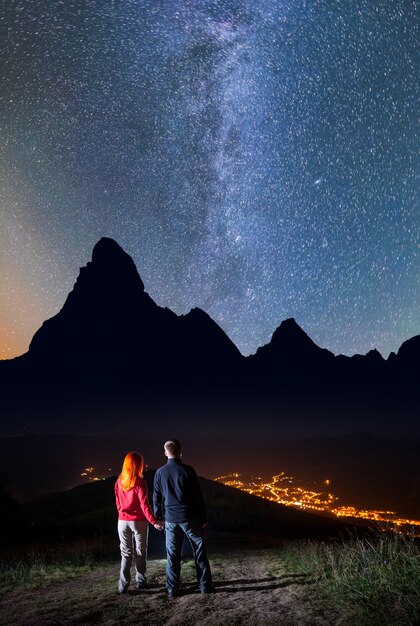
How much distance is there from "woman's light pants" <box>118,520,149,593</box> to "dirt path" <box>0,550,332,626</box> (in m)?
0.20

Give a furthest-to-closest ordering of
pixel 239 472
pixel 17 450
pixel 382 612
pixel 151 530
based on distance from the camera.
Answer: pixel 239 472
pixel 17 450
pixel 151 530
pixel 382 612

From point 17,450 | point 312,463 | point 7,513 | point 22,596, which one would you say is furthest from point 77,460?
point 22,596

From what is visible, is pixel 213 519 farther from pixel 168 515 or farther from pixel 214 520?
pixel 168 515

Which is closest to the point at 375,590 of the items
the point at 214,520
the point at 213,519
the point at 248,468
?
the point at 214,520

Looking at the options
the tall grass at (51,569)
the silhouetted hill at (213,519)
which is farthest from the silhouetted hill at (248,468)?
the tall grass at (51,569)

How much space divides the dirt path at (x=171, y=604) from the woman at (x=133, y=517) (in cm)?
30

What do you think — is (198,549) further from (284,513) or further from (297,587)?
(284,513)

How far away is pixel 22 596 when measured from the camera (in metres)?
6.78

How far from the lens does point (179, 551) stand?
20.1 ft

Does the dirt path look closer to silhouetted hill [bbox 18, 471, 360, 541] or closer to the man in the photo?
the man

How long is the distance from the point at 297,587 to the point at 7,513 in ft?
101

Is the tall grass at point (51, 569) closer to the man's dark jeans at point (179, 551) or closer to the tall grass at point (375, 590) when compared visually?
the man's dark jeans at point (179, 551)

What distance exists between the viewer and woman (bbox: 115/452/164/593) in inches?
255

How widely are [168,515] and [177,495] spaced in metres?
0.33
